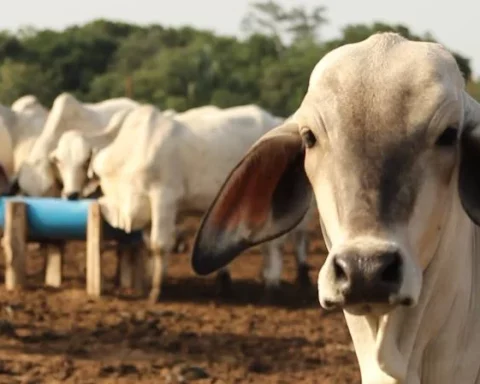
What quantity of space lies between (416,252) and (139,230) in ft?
26.1

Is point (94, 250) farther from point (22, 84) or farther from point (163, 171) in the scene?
point (22, 84)

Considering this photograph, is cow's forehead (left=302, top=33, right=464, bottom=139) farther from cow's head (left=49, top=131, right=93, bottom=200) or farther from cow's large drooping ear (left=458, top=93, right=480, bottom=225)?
cow's head (left=49, top=131, right=93, bottom=200)

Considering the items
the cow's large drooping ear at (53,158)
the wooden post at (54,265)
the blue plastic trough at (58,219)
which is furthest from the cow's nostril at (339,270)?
the cow's large drooping ear at (53,158)

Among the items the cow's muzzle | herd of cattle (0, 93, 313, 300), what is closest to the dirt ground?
herd of cattle (0, 93, 313, 300)

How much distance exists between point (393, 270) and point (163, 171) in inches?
308

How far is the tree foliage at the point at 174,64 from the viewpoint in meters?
34.2

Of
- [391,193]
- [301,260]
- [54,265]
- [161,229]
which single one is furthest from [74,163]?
[391,193]

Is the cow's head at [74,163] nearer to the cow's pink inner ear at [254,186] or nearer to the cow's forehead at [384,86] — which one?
the cow's pink inner ear at [254,186]

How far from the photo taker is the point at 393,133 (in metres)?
3.21

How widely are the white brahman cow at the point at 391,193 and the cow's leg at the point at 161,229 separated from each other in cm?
693

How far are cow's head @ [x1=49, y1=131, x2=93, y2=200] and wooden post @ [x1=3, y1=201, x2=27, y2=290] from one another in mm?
1216

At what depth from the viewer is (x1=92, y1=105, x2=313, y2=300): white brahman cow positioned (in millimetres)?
10656

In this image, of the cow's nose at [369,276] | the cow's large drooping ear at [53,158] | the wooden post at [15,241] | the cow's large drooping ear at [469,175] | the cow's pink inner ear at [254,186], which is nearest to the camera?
the cow's nose at [369,276]

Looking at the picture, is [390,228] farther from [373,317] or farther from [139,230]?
[139,230]
